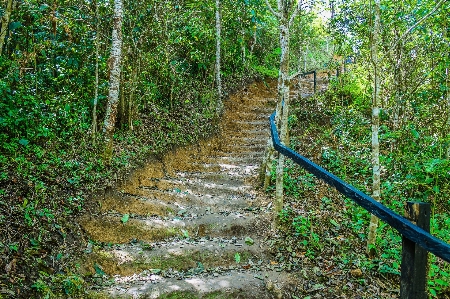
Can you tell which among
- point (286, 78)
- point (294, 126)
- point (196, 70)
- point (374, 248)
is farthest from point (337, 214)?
point (196, 70)

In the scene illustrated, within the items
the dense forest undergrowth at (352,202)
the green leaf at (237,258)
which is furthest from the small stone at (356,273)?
the green leaf at (237,258)

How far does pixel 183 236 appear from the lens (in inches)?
202

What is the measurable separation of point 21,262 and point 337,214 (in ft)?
16.2

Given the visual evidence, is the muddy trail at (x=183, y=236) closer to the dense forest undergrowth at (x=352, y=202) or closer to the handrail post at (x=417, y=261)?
the dense forest undergrowth at (x=352, y=202)

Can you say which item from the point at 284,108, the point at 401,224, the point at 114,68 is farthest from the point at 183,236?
the point at 114,68

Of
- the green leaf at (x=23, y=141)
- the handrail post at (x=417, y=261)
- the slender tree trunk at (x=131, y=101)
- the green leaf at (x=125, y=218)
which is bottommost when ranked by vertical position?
the green leaf at (x=125, y=218)

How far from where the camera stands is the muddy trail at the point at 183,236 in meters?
3.78

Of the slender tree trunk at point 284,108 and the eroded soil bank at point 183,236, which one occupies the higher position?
the slender tree trunk at point 284,108

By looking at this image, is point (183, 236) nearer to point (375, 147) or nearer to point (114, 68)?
point (375, 147)

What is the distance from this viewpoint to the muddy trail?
3781 millimetres

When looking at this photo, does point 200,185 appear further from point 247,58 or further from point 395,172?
point 247,58

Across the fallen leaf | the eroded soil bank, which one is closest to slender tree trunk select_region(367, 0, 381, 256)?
the eroded soil bank

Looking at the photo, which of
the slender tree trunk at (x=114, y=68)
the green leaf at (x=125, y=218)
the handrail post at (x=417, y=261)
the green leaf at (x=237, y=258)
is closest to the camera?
the handrail post at (x=417, y=261)

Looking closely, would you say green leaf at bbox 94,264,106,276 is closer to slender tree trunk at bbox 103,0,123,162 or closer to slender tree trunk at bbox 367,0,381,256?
slender tree trunk at bbox 103,0,123,162
